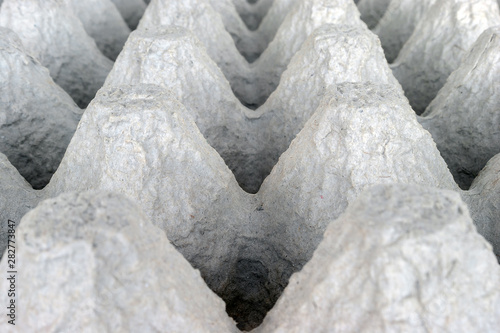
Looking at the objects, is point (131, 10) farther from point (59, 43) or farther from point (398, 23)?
point (398, 23)

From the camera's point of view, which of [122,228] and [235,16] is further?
[235,16]

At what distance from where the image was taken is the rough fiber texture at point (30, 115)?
162 centimetres

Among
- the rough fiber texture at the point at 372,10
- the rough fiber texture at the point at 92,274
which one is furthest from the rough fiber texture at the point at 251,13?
the rough fiber texture at the point at 92,274

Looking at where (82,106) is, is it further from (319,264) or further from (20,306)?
(319,264)

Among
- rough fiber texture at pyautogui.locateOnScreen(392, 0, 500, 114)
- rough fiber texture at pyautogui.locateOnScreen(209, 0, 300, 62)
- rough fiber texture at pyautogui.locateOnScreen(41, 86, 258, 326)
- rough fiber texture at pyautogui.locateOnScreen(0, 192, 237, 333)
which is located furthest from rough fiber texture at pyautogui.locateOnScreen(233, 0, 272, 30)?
rough fiber texture at pyautogui.locateOnScreen(0, 192, 237, 333)

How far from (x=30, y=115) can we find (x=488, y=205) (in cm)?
145

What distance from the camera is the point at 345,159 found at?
1198mm

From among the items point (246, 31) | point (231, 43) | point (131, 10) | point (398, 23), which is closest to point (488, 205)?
point (231, 43)

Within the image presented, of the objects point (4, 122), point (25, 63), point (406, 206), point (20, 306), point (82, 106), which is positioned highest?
point (406, 206)

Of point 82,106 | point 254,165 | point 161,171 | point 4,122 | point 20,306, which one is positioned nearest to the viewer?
point 20,306

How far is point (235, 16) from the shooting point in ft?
8.16

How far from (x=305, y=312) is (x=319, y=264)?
0.28 ft

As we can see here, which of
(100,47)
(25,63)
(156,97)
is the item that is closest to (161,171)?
(156,97)

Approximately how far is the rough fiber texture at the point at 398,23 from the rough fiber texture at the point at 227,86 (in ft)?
2.73
